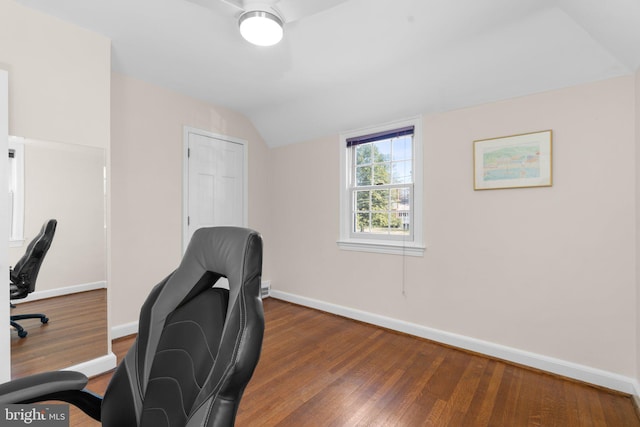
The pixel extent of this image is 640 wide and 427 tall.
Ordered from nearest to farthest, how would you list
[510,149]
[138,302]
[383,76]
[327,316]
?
1. [510,149]
2. [383,76]
3. [138,302]
4. [327,316]

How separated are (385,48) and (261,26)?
1.06m

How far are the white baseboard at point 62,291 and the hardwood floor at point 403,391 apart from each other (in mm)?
679

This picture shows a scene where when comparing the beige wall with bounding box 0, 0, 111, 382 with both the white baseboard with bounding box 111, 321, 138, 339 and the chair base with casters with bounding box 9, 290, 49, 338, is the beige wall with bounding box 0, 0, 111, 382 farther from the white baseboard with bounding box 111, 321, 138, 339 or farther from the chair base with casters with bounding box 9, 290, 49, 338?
the white baseboard with bounding box 111, 321, 138, 339

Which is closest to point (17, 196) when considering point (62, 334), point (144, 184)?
point (62, 334)

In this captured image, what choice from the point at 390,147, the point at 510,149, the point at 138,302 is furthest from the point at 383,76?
the point at 138,302

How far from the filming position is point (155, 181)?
3166mm

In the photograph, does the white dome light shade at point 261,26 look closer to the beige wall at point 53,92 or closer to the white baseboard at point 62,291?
the beige wall at point 53,92

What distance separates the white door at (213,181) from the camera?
346 cm

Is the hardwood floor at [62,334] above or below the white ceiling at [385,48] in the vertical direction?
below

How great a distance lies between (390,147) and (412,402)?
2.42 m

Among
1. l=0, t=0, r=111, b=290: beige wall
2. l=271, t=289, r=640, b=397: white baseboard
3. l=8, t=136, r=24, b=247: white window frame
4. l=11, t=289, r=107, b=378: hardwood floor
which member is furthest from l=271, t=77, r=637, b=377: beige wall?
l=8, t=136, r=24, b=247: white window frame

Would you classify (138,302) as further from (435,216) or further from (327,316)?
(435,216)

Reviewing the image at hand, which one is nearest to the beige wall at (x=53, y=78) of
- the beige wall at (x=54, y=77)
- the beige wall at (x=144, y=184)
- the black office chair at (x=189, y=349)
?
the beige wall at (x=54, y=77)

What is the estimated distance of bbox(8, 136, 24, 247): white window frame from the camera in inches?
75.5
